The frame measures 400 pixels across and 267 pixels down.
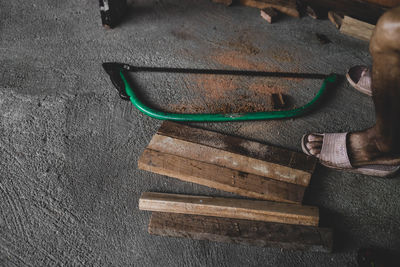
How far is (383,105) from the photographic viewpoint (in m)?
1.48

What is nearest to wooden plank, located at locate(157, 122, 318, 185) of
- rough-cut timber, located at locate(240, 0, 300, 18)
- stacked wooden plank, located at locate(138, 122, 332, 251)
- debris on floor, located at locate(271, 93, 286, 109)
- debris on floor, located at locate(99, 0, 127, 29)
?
stacked wooden plank, located at locate(138, 122, 332, 251)

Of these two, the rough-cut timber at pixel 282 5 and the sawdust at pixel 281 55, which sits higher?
the rough-cut timber at pixel 282 5

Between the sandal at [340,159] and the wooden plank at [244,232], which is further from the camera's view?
the sandal at [340,159]

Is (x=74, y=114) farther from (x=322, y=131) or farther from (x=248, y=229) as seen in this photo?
(x=322, y=131)

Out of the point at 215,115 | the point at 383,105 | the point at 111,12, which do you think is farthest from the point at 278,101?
the point at 111,12

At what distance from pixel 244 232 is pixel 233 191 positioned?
25cm

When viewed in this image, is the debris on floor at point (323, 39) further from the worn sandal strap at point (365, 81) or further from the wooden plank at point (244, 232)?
the wooden plank at point (244, 232)

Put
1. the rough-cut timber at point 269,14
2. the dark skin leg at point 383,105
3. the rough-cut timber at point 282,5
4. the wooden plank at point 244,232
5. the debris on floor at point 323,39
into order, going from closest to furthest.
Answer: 1. the dark skin leg at point 383,105
2. the wooden plank at point 244,232
3. the debris on floor at point 323,39
4. the rough-cut timber at point 269,14
5. the rough-cut timber at point 282,5

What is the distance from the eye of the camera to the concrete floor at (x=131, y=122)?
154cm

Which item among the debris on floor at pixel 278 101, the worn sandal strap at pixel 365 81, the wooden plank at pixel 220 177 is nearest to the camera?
the wooden plank at pixel 220 177

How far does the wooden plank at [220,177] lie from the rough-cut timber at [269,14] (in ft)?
6.17

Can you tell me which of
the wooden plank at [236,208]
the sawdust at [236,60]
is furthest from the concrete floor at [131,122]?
the wooden plank at [236,208]

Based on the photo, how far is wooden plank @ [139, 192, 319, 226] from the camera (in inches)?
60.9

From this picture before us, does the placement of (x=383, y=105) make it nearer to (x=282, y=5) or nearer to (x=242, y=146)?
(x=242, y=146)
